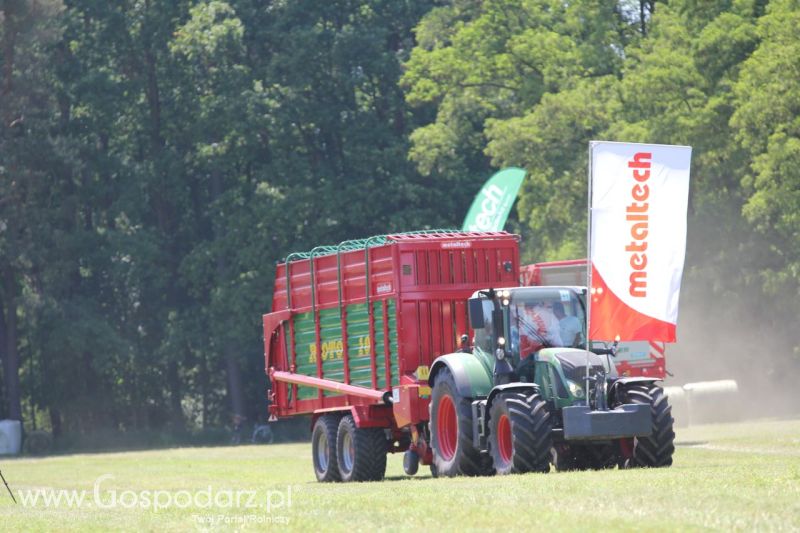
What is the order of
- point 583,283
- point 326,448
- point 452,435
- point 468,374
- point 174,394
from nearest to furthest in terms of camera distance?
point 468,374, point 452,435, point 326,448, point 583,283, point 174,394

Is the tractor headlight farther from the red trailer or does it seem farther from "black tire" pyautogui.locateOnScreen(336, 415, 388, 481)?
"black tire" pyautogui.locateOnScreen(336, 415, 388, 481)

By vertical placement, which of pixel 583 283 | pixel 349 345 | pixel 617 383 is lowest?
pixel 617 383

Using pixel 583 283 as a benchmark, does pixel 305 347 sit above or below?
below

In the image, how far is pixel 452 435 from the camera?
21609 mm

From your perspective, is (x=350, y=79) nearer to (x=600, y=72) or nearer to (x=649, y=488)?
(x=600, y=72)

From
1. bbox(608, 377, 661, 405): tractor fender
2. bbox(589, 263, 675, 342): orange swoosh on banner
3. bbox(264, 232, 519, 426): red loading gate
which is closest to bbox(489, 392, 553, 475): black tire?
bbox(608, 377, 661, 405): tractor fender

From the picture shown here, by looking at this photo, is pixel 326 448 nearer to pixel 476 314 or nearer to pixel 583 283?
pixel 476 314

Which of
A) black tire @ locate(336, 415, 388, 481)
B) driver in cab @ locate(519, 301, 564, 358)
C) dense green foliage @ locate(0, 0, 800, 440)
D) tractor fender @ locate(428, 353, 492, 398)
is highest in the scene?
dense green foliage @ locate(0, 0, 800, 440)

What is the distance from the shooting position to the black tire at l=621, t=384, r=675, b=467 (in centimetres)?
1964

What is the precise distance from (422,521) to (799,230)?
3164 cm

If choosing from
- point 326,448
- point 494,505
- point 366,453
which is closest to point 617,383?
point 366,453

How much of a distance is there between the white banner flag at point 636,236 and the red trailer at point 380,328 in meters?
3.45

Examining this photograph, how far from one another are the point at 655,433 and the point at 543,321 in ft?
7.78

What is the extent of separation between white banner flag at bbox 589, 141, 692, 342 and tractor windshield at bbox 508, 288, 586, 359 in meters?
1.62
